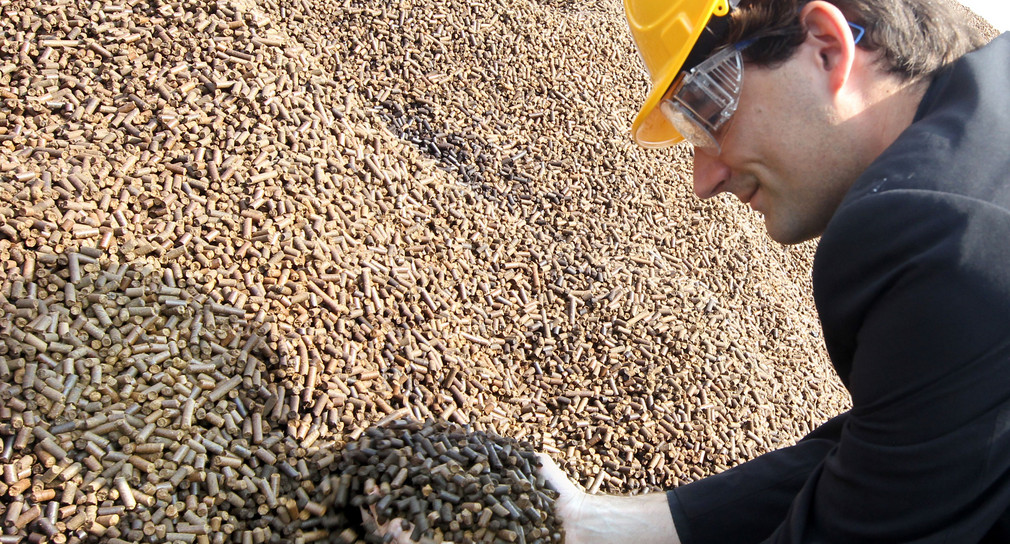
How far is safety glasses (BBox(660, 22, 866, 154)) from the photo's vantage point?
2.61m

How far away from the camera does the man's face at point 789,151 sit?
2441mm

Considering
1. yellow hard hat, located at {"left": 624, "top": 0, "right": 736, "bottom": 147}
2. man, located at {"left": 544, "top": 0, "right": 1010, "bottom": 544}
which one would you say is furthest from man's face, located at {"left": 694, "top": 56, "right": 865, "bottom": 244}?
yellow hard hat, located at {"left": 624, "top": 0, "right": 736, "bottom": 147}

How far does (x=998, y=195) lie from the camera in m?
1.96

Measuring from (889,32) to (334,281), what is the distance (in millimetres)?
2723

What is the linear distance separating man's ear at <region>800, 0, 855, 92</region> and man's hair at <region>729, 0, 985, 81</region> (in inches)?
1.5

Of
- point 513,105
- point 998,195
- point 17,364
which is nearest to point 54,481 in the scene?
point 17,364

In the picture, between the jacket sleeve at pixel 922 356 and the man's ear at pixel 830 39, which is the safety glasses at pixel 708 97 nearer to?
the man's ear at pixel 830 39

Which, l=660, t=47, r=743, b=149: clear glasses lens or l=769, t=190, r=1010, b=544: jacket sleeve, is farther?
l=660, t=47, r=743, b=149: clear glasses lens

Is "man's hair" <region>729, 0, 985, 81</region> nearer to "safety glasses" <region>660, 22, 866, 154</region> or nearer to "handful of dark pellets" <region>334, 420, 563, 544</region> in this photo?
"safety glasses" <region>660, 22, 866, 154</region>

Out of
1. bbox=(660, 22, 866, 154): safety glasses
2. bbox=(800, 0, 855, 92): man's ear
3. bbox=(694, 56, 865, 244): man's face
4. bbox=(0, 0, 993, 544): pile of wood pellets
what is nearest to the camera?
bbox=(800, 0, 855, 92): man's ear

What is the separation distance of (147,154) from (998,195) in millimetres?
3760

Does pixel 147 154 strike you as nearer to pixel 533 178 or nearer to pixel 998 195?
pixel 533 178

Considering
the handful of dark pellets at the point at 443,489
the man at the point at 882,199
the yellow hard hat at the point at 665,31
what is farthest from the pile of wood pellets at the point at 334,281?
the yellow hard hat at the point at 665,31

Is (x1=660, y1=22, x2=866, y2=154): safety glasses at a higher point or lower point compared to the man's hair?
lower
